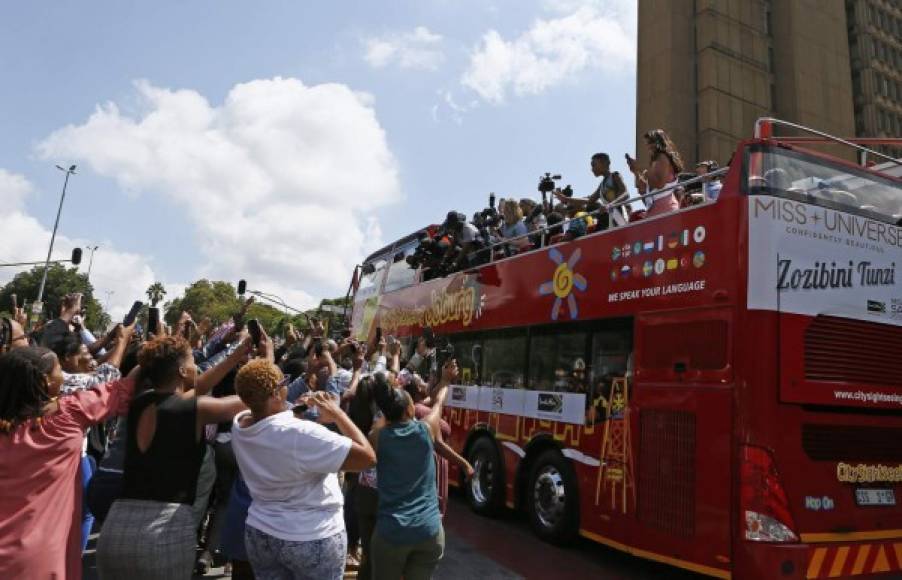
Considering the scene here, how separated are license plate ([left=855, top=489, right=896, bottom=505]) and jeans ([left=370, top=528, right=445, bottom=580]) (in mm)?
3810

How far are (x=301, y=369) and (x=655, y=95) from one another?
43830mm

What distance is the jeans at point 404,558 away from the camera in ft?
11.1

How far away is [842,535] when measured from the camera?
192 inches

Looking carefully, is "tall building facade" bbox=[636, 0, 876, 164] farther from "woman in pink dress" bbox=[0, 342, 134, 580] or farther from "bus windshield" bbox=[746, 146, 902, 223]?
"woman in pink dress" bbox=[0, 342, 134, 580]

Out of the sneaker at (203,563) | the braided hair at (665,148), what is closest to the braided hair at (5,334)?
the sneaker at (203,563)

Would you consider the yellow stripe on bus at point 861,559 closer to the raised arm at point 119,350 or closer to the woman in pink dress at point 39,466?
the woman in pink dress at point 39,466

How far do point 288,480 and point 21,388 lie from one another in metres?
1.22

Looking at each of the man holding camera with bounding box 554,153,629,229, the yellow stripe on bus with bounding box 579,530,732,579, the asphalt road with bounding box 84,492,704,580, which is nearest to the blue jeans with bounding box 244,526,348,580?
the asphalt road with bounding box 84,492,704,580

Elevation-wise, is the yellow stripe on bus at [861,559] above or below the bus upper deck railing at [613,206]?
below

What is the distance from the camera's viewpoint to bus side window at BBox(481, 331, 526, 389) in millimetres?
7969

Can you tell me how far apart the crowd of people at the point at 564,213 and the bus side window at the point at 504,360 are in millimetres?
1334

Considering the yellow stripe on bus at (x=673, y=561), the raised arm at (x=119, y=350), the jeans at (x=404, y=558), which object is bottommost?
the yellow stripe on bus at (x=673, y=561)

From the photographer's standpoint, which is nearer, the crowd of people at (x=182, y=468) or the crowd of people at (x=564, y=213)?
the crowd of people at (x=182, y=468)

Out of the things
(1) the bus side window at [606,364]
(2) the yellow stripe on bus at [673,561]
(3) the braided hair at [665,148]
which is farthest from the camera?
(3) the braided hair at [665,148]
